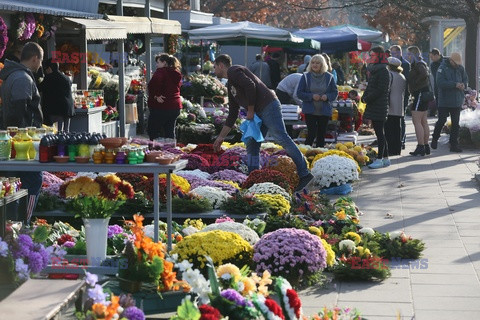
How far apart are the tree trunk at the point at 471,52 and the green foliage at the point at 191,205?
692 inches

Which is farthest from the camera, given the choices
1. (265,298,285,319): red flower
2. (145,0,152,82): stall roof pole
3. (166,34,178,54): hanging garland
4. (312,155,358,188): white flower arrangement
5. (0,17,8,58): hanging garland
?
(166,34,178,54): hanging garland

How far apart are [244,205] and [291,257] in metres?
2.34

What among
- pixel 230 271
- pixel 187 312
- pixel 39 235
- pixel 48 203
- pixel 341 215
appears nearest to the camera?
pixel 187 312

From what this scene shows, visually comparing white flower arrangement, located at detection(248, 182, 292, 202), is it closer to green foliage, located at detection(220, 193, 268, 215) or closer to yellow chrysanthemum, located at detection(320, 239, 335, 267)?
green foliage, located at detection(220, 193, 268, 215)

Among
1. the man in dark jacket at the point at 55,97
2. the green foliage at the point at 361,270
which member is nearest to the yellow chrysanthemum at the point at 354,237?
the green foliage at the point at 361,270

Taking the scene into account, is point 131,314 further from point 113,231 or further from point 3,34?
point 3,34

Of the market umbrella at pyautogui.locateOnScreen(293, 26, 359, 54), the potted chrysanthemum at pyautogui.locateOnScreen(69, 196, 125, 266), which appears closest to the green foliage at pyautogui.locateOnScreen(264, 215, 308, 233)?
the potted chrysanthemum at pyautogui.locateOnScreen(69, 196, 125, 266)

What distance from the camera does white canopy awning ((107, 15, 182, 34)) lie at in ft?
60.4

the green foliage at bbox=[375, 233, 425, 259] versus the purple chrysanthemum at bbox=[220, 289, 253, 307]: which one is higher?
the purple chrysanthemum at bbox=[220, 289, 253, 307]

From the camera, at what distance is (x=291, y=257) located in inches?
324

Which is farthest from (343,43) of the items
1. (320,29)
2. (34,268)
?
(34,268)

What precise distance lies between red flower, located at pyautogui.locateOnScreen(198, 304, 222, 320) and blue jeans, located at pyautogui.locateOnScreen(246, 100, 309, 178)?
24.1ft

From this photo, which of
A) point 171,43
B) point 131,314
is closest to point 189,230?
point 131,314

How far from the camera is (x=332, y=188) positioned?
45.4 feet
